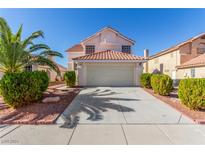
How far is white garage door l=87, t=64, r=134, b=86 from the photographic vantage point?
50.1ft

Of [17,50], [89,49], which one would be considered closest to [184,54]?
[89,49]

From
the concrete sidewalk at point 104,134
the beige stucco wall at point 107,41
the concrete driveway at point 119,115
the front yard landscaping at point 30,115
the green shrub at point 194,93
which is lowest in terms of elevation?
the concrete sidewalk at point 104,134

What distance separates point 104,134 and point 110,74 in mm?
11398

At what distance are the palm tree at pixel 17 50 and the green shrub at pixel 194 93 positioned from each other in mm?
8280

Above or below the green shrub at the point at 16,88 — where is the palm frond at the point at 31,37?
above

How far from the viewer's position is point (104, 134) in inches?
163

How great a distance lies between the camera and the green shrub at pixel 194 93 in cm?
609

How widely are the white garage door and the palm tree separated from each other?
6.87 metres

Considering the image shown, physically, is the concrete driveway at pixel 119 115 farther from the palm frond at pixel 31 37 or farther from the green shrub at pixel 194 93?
the palm frond at pixel 31 37

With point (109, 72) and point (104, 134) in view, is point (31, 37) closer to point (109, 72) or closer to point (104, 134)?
point (104, 134)

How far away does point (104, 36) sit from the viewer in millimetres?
18594

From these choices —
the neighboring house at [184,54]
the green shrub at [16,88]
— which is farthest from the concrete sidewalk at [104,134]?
the neighboring house at [184,54]

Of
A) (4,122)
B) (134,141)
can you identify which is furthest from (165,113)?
(4,122)

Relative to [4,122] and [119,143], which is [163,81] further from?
[4,122]
